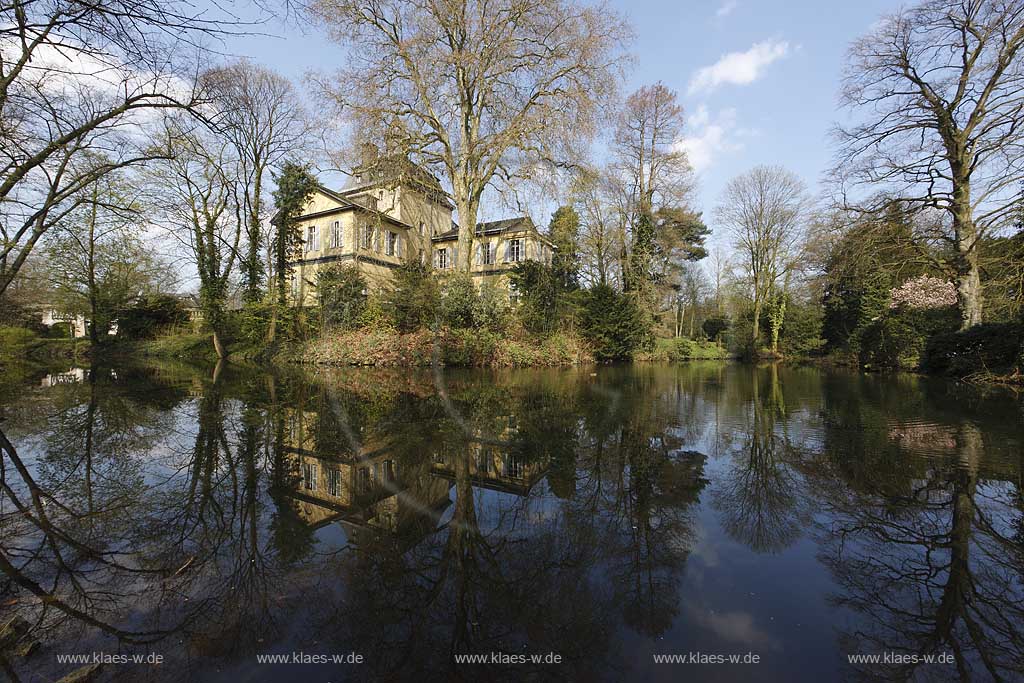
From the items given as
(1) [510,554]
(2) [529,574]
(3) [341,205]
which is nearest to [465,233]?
(3) [341,205]

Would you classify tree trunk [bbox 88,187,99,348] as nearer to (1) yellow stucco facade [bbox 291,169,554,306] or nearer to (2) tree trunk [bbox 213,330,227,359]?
(2) tree trunk [bbox 213,330,227,359]

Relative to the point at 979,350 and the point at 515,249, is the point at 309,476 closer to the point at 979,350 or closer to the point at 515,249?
the point at 979,350

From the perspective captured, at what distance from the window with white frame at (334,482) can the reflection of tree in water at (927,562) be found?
10.0 feet

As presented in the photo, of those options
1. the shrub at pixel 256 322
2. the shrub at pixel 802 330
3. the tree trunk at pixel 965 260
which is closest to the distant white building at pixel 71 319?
the shrub at pixel 256 322

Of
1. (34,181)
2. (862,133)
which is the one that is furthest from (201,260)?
(862,133)

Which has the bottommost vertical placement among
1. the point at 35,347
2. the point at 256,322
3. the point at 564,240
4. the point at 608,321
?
the point at 35,347

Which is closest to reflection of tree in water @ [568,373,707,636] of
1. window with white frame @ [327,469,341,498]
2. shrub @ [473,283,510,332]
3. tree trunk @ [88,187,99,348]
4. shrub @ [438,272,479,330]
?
window with white frame @ [327,469,341,498]

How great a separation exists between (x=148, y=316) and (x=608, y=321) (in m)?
26.7

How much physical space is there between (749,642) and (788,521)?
1.46 meters

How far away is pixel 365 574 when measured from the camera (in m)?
2.13

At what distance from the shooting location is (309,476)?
11.7 ft

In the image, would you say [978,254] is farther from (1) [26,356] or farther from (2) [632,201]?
(1) [26,356]

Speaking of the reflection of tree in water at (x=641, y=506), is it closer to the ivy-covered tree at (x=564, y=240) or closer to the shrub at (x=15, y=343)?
the ivy-covered tree at (x=564, y=240)

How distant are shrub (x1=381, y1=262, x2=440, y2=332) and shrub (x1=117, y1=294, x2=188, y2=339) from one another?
59.0ft
